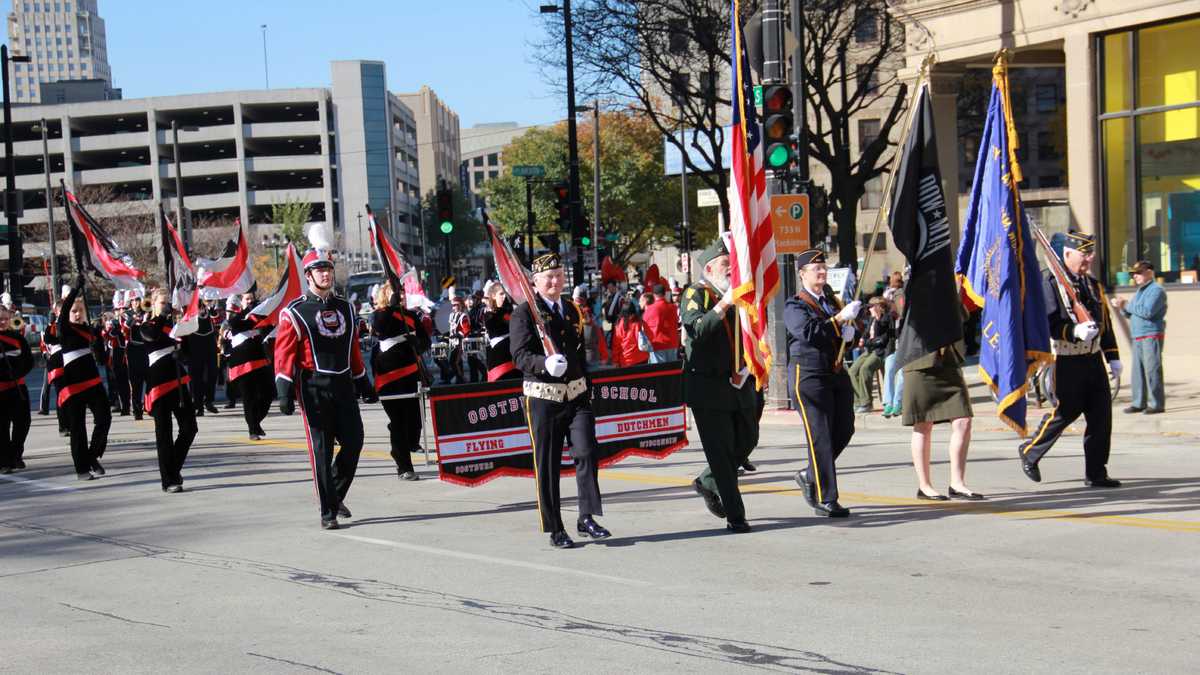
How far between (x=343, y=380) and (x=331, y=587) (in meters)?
2.54

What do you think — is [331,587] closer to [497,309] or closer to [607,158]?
[497,309]

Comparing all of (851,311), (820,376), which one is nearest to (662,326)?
(820,376)

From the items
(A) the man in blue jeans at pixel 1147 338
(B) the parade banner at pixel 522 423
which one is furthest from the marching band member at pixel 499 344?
(A) the man in blue jeans at pixel 1147 338

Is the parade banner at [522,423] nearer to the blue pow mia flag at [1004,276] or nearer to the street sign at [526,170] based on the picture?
the blue pow mia flag at [1004,276]

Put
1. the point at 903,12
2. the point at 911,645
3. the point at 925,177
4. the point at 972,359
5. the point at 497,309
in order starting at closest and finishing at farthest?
1. the point at 911,645
2. the point at 925,177
3. the point at 497,309
4. the point at 903,12
5. the point at 972,359

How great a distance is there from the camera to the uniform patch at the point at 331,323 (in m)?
9.95

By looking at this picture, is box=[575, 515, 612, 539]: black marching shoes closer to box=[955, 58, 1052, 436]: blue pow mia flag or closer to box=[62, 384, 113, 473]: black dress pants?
box=[955, 58, 1052, 436]: blue pow mia flag

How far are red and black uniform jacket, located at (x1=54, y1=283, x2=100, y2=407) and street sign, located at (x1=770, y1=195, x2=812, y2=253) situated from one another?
7997 millimetres

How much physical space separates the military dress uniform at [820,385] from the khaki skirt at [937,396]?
1.72 feet

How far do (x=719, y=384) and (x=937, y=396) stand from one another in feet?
5.63

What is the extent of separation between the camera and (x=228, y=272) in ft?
59.5

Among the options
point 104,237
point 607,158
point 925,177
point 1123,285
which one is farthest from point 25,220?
point 925,177

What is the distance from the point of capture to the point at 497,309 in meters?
13.8

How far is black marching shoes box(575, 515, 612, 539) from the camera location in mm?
8953
